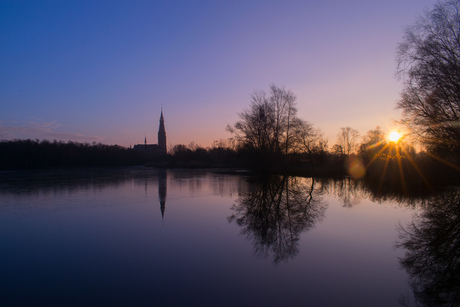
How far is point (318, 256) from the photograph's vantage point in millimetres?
6055

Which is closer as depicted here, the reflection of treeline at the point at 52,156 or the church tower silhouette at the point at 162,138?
the reflection of treeline at the point at 52,156

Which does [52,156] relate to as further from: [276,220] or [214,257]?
[214,257]

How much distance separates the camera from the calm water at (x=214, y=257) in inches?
171

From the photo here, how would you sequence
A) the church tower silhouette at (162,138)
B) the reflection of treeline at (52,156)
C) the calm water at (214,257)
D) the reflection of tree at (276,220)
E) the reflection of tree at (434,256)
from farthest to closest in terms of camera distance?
the church tower silhouette at (162,138), the reflection of treeline at (52,156), the reflection of tree at (276,220), the reflection of tree at (434,256), the calm water at (214,257)

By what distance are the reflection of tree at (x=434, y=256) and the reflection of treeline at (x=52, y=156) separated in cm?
7308

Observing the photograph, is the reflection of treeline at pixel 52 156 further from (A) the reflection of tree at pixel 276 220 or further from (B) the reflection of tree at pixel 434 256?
(B) the reflection of tree at pixel 434 256

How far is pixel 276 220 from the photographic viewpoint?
927cm

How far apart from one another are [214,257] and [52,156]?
264 feet

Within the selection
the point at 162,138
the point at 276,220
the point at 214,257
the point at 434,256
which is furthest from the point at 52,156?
the point at 434,256

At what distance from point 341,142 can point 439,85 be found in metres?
62.5

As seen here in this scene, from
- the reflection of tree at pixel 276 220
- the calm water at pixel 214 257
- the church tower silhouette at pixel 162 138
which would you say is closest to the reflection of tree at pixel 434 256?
the calm water at pixel 214 257

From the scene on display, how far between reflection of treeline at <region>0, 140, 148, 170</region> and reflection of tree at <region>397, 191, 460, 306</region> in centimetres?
7308

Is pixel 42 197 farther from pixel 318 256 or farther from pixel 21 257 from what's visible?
pixel 318 256

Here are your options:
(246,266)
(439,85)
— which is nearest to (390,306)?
(246,266)
